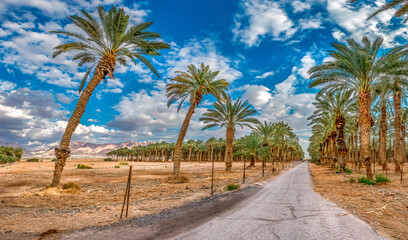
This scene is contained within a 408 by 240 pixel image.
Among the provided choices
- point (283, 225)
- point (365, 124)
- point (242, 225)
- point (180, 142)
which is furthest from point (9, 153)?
point (365, 124)

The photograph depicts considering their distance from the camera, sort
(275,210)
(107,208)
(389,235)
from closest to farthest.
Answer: (389,235) < (275,210) < (107,208)

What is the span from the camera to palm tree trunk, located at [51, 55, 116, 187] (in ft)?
38.9

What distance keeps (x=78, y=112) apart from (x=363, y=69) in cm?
2003

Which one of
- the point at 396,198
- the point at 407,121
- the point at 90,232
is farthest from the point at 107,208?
the point at 407,121

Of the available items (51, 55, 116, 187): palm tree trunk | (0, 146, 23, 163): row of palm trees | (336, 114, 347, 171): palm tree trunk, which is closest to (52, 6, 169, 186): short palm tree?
(51, 55, 116, 187): palm tree trunk

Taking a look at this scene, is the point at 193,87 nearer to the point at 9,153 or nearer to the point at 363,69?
the point at 363,69

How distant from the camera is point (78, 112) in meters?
12.6

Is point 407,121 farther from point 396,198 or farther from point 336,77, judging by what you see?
point 396,198

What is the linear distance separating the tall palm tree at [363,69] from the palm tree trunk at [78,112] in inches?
624

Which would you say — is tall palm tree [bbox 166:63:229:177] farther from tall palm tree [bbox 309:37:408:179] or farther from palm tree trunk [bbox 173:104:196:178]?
tall palm tree [bbox 309:37:408:179]

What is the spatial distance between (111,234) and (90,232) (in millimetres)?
514

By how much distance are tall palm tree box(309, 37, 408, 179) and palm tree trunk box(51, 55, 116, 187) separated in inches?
624

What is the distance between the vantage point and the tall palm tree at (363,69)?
52.2 feet

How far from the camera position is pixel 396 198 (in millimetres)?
9680
